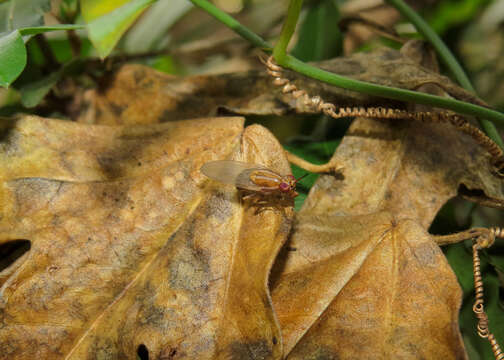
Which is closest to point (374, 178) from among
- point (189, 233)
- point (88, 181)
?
point (189, 233)

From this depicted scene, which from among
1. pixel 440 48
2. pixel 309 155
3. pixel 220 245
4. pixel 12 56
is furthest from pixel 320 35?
pixel 12 56

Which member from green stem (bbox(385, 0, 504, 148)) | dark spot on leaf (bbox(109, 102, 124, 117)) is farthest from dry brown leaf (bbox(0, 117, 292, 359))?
green stem (bbox(385, 0, 504, 148))

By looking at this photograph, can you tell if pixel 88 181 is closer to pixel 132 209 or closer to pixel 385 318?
pixel 132 209

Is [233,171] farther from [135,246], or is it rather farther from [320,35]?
[320,35]

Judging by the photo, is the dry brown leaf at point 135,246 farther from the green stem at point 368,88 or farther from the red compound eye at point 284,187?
the green stem at point 368,88

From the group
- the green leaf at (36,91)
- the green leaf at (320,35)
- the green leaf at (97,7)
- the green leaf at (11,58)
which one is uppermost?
the green leaf at (97,7)

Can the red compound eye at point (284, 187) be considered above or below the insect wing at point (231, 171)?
below

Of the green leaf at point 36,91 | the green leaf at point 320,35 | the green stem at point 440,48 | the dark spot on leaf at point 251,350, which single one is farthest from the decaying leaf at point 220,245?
the green leaf at point 320,35
